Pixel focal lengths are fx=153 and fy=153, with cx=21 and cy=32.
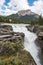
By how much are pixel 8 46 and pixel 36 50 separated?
15999 millimetres

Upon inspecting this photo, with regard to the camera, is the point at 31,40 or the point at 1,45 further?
the point at 31,40

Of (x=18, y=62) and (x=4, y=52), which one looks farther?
(x=4, y=52)

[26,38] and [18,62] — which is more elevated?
[18,62]

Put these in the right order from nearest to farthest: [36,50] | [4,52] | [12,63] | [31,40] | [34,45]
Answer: [12,63] < [4,52] < [36,50] < [34,45] < [31,40]

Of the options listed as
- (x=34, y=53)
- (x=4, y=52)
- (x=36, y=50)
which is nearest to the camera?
(x=4, y=52)

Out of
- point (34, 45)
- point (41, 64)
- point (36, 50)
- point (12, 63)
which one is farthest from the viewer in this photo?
point (34, 45)

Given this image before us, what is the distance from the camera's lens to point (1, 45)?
3133cm

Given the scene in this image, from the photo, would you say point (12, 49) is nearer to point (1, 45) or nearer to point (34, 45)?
point (1, 45)

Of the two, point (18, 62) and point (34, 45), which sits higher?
point (18, 62)

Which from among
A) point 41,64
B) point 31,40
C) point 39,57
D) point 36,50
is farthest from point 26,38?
point 41,64

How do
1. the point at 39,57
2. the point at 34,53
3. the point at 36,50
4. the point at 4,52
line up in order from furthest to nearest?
the point at 36,50, the point at 34,53, the point at 39,57, the point at 4,52

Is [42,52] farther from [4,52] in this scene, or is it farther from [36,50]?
[4,52]

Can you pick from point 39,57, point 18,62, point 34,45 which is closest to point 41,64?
point 39,57

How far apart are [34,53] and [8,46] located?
1306 cm
